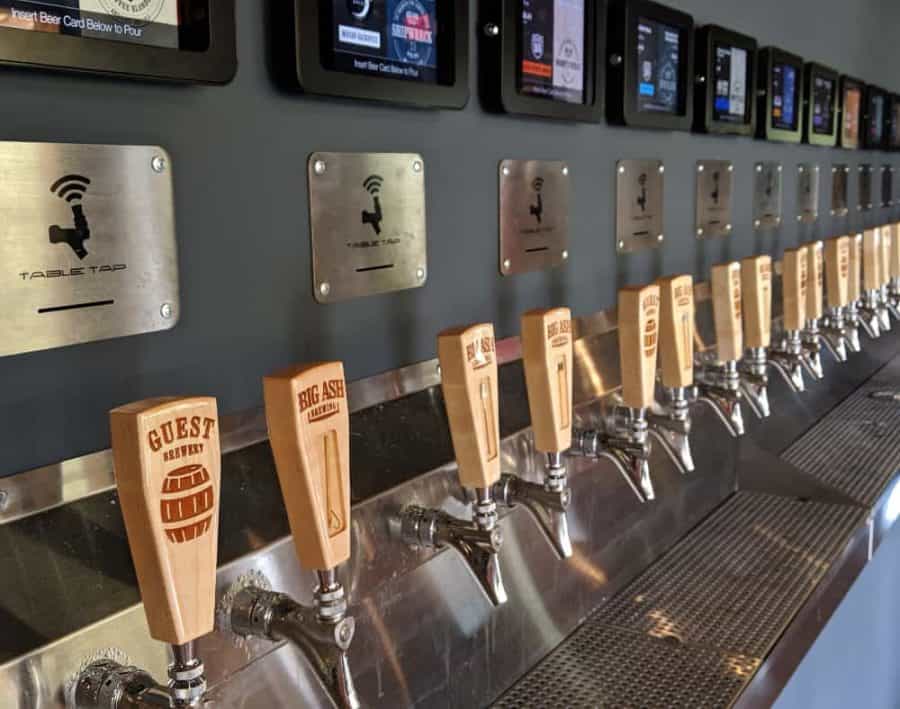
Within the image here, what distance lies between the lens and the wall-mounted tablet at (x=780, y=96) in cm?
181

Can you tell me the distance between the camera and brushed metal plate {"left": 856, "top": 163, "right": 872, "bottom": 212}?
2646mm

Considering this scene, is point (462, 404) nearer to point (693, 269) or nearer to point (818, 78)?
point (693, 269)

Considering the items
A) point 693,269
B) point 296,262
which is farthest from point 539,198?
point 693,269

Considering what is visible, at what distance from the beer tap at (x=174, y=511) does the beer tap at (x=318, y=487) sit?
67 millimetres

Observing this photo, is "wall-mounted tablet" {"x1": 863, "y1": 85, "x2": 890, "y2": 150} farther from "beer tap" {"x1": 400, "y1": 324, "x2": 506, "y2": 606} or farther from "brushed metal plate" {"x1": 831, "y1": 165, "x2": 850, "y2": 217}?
"beer tap" {"x1": 400, "y1": 324, "x2": 506, "y2": 606}

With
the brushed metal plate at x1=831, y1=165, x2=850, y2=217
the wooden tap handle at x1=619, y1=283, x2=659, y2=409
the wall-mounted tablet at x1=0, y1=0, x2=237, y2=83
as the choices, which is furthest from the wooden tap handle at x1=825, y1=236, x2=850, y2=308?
the wall-mounted tablet at x1=0, y1=0, x2=237, y2=83

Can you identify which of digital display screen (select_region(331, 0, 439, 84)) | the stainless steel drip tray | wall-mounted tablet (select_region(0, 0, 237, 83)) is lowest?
the stainless steel drip tray

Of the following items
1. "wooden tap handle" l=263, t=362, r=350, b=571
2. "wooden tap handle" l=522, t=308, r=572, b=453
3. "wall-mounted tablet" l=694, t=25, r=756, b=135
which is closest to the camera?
"wooden tap handle" l=263, t=362, r=350, b=571

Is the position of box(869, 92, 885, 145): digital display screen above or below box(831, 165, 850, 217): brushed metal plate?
above

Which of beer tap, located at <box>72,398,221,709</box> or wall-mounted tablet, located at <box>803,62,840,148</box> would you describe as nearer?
beer tap, located at <box>72,398,221,709</box>

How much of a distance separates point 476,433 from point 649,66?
2.53ft

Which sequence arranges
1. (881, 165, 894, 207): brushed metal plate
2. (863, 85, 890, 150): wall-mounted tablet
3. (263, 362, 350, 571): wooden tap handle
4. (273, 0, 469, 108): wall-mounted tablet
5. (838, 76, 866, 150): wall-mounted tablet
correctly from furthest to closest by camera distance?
(881, 165, 894, 207): brushed metal plate → (863, 85, 890, 150): wall-mounted tablet → (838, 76, 866, 150): wall-mounted tablet → (273, 0, 469, 108): wall-mounted tablet → (263, 362, 350, 571): wooden tap handle

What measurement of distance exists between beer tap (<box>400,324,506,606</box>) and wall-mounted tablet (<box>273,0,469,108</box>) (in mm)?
235

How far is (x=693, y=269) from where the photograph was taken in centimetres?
162
